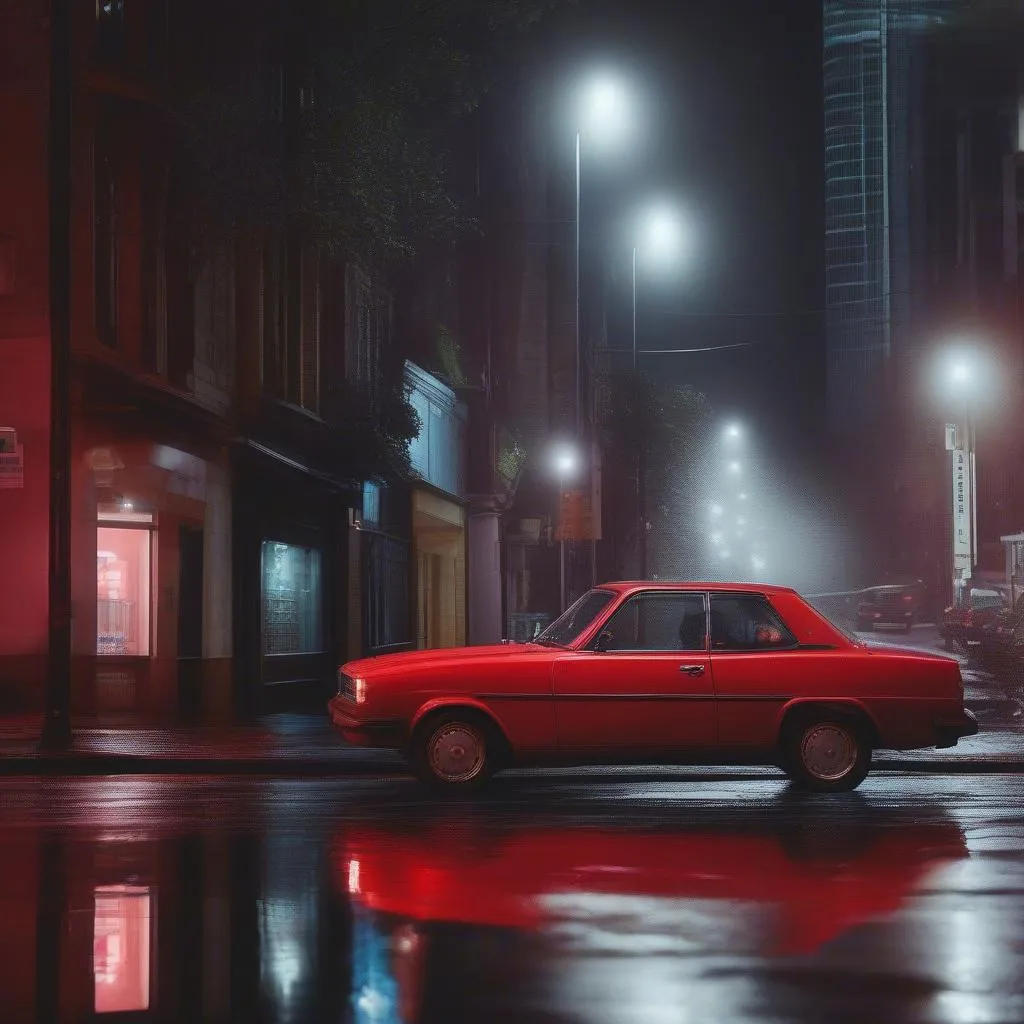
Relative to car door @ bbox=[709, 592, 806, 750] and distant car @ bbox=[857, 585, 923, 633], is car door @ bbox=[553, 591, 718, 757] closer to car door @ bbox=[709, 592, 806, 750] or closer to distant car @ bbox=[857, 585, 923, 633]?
car door @ bbox=[709, 592, 806, 750]

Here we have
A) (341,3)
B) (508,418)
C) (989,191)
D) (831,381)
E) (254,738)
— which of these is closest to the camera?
(254,738)

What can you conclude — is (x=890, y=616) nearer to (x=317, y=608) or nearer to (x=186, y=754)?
(x=317, y=608)

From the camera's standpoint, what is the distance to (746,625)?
13586 mm

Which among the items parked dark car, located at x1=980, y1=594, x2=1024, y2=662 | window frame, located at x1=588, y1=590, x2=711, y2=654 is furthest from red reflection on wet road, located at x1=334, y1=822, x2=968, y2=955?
parked dark car, located at x1=980, y1=594, x2=1024, y2=662

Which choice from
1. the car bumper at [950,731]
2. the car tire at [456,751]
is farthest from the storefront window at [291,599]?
the car bumper at [950,731]

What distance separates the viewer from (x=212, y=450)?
23.6 metres

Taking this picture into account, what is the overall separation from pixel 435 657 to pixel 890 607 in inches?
1876

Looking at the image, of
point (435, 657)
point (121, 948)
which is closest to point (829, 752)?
point (435, 657)

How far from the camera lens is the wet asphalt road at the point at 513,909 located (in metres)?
6.22

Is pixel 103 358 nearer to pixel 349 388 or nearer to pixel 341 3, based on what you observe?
pixel 341 3

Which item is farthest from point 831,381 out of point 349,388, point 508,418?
point 349,388

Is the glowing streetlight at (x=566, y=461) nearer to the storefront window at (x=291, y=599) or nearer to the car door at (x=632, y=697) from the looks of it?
the storefront window at (x=291, y=599)

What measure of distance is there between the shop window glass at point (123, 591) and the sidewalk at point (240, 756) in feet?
11.6

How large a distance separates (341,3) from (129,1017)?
19.2 metres
